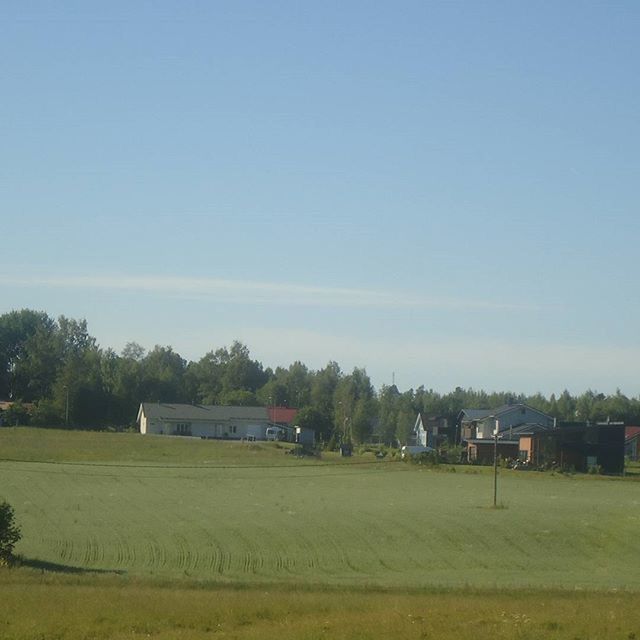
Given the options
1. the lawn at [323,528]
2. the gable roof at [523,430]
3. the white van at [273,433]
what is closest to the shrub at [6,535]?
the lawn at [323,528]

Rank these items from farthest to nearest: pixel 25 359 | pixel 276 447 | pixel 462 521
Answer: pixel 25 359 < pixel 276 447 < pixel 462 521

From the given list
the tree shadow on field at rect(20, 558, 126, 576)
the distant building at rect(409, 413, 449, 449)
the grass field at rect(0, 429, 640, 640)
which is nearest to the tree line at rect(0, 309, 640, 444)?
the distant building at rect(409, 413, 449, 449)

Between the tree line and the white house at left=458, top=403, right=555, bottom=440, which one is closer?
the white house at left=458, top=403, right=555, bottom=440

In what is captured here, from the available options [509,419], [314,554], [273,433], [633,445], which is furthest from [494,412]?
[314,554]

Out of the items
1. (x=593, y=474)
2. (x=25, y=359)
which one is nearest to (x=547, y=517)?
(x=593, y=474)

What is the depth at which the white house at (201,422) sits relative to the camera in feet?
393

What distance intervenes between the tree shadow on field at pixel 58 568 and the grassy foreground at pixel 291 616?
5.40 metres

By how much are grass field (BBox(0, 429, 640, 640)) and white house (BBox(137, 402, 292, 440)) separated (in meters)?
48.5

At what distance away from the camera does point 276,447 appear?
95.9 m

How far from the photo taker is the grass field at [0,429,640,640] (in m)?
15.3

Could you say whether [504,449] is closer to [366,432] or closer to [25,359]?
[366,432]

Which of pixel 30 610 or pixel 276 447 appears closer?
pixel 30 610

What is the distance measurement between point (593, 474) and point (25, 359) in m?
98.0

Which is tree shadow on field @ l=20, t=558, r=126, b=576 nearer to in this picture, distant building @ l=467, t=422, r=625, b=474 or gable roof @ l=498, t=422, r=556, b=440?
distant building @ l=467, t=422, r=625, b=474
